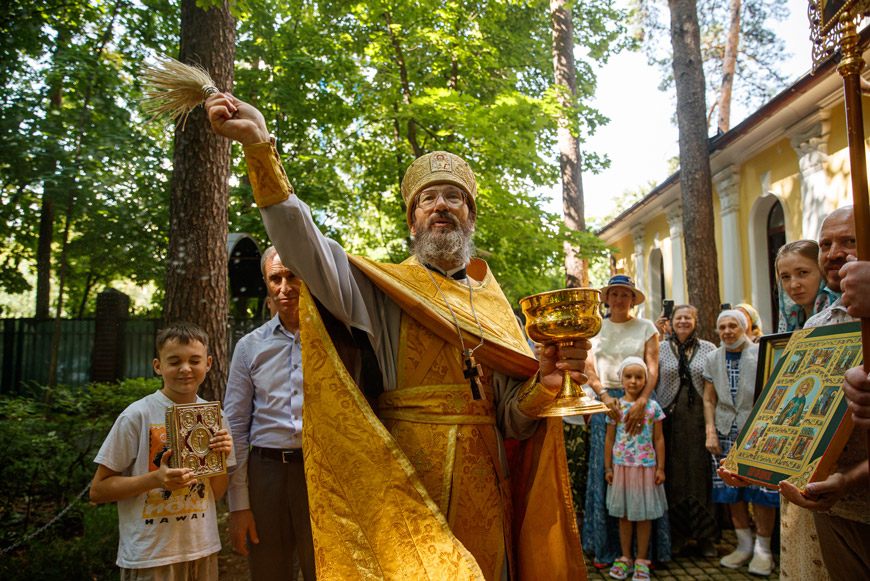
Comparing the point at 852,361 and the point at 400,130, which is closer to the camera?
the point at 852,361

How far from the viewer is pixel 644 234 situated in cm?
2025

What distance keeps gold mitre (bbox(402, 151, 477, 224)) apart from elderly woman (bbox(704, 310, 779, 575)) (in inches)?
131

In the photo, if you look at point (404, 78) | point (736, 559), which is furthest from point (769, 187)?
point (736, 559)

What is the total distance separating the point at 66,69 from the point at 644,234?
16.7 meters

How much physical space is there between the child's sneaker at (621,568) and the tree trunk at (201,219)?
3517 millimetres

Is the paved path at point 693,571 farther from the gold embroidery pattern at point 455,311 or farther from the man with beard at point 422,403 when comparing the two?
the gold embroidery pattern at point 455,311

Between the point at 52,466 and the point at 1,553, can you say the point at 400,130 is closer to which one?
the point at 52,466

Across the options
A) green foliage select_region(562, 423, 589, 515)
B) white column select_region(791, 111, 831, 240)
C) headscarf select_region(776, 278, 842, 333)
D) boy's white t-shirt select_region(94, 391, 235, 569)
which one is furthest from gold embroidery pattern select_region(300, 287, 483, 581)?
white column select_region(791, 111, 831, 240)

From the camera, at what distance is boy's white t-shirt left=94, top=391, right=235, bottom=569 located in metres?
2.80

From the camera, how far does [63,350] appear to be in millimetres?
12023

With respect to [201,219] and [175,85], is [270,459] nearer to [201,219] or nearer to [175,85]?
[175,85]

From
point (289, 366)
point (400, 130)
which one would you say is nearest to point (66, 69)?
point (400, 130)

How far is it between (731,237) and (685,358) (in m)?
8.42

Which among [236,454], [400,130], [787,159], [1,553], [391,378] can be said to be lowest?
[1,553]
